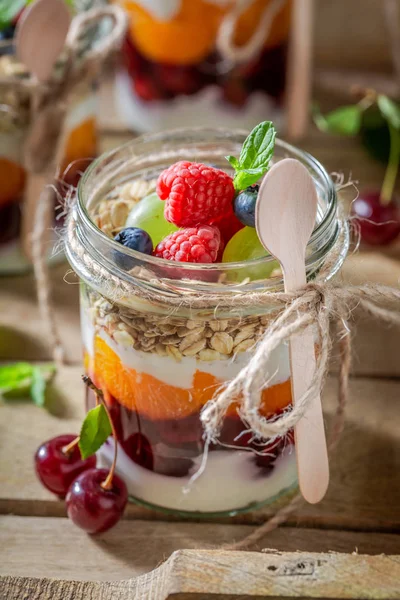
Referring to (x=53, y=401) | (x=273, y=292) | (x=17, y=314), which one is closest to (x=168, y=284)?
A: (x=273, y=292)

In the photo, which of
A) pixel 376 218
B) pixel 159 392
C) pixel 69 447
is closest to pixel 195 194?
pixel 159 392

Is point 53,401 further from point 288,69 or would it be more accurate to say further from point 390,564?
point 288,69

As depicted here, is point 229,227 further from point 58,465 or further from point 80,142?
point 80,142

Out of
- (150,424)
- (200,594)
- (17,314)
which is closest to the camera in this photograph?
(200,594)

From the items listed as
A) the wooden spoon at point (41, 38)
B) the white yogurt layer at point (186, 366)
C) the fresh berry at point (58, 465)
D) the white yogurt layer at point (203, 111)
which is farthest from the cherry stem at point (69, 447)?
the white yogurt layer at point (203, 111)

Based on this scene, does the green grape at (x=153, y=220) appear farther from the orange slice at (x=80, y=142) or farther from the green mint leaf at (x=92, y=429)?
the orange slice at (x=80, y=142)

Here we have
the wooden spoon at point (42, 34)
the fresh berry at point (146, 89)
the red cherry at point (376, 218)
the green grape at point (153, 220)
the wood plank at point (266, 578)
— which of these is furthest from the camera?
the fresh berry at point (146, 89)
